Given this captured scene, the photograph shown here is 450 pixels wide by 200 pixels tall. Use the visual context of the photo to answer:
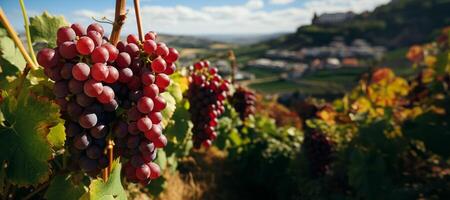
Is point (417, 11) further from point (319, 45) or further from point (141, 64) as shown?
point (141, 64)

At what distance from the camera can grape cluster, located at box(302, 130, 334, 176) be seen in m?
4.72

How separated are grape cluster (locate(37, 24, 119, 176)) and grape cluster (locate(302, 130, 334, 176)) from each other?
3.48 m

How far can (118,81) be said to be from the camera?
1580 millimetres

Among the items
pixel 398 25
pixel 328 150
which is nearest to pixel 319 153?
pixel 328 150

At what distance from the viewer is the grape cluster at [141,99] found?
1548mm

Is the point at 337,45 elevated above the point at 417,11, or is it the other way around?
the point at 417,11

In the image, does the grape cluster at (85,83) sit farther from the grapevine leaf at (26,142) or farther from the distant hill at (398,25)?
the distant hill at (398,25)

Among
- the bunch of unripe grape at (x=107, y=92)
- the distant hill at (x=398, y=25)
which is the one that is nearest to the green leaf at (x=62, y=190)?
the bunch of unripe grape at (x=107, y=92)

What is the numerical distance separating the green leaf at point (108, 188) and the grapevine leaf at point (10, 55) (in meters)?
1.02

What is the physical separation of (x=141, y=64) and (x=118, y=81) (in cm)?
11

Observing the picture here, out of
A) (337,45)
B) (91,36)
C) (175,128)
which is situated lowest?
(337,45)

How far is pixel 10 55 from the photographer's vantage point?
7.61 ft

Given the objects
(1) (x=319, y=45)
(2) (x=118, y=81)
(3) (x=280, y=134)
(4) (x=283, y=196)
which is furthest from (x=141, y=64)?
(1) (x=319, y=45)

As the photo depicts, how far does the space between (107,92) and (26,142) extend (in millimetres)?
384
